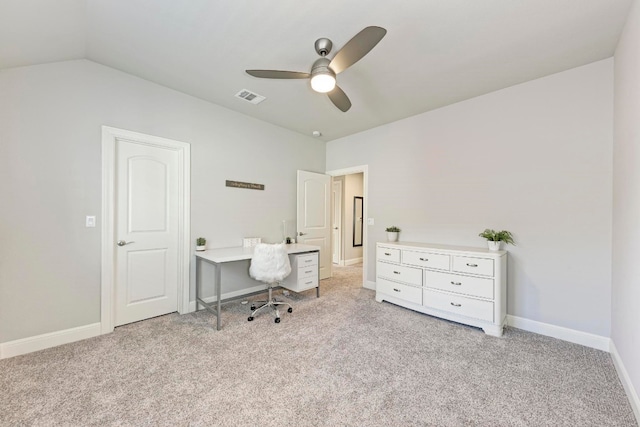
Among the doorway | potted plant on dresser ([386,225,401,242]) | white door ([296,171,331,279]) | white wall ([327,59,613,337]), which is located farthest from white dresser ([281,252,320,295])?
the doorway

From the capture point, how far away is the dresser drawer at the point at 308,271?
142 inches

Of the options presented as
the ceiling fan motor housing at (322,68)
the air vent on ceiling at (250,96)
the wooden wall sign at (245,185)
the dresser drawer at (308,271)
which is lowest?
the dresser drawer at (308,271)

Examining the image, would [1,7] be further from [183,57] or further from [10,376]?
[10,376]

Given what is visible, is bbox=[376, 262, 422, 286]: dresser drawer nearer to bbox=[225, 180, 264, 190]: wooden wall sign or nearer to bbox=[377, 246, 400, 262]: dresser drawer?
bbox=[377, 246, 400, 262]: dresser drawer

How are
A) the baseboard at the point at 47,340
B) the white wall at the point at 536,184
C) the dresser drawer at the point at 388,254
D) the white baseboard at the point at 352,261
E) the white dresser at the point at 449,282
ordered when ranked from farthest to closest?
the white baseboard at the point at 352,261 < the dresser drawer at the point at 388,254 < the white dresser at the point at 449,282 < the white wall at the point at 536,184 < the baseboard at the point at 47,340

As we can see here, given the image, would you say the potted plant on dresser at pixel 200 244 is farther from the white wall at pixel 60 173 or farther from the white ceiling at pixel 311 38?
the white ceiling at pixel 311 38

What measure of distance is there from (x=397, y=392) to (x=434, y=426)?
0.32 m

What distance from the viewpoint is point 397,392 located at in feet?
6.00

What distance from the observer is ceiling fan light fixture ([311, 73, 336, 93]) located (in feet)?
6.73

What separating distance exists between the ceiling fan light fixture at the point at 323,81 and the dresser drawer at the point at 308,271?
236 centimetres

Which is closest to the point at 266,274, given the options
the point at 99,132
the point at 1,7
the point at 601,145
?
the point at 99,132

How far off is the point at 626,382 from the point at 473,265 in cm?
128

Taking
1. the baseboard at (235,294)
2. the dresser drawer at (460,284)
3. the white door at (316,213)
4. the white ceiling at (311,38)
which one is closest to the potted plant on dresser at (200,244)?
the baseboard at (235,294)

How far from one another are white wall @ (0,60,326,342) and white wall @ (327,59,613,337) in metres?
3.32
